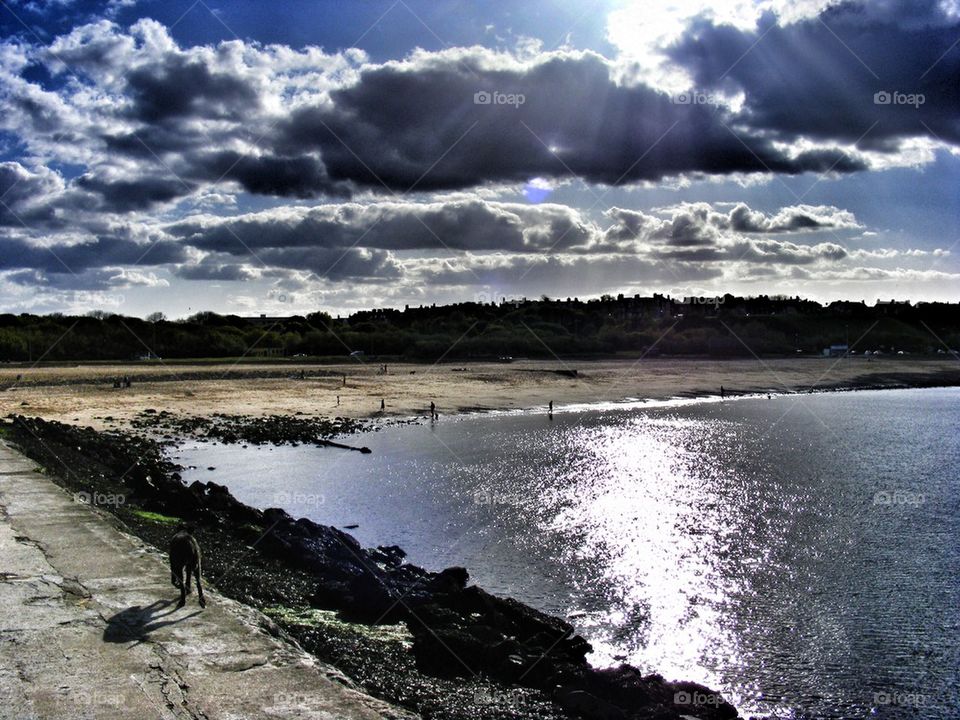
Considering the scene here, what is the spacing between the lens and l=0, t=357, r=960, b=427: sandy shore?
165ft

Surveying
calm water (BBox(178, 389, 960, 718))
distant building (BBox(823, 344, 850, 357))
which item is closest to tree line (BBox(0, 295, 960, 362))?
distant building (BBox(823, 344, 850, 357))

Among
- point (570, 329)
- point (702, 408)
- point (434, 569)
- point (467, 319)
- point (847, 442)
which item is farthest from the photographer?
point (570, 329)

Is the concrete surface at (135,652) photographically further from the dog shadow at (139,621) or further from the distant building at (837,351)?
the distant building at (837,351)

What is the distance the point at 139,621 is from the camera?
Answer: 28.0ft

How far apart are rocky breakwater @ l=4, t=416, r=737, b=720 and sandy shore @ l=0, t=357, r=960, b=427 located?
27.1 meters

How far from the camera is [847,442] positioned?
141ft

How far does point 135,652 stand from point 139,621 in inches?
36.8

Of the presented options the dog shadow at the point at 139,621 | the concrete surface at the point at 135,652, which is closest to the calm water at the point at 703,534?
the concrete surface at the point at 135,652

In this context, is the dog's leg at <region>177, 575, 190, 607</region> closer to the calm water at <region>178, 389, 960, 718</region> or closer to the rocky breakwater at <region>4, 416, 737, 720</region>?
the rocky breakwater at <region>4, 416, 737, 720</region>

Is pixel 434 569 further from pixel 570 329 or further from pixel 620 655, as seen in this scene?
pixel 570 329

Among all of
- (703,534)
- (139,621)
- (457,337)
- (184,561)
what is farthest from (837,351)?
(139,621)

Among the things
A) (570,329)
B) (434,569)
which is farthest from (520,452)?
(570,329)

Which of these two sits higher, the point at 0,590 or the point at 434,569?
the point at 0,590

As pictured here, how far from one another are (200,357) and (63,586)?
353 ft
